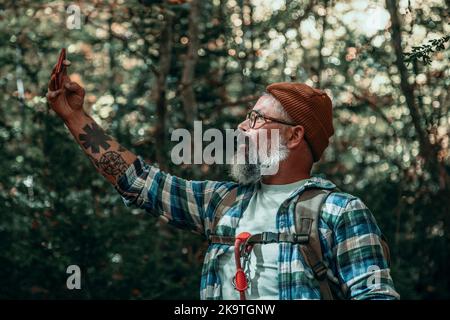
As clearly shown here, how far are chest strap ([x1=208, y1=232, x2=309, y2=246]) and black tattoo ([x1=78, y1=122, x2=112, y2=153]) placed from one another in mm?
699

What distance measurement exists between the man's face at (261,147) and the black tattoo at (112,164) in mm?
478

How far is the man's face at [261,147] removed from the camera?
3959 mm

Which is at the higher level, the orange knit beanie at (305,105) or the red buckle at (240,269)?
the orange knit beanie at (305,105)

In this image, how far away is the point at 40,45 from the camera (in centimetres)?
990

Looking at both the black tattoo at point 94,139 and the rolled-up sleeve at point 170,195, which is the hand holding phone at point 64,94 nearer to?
the black tattoo at point 94,139

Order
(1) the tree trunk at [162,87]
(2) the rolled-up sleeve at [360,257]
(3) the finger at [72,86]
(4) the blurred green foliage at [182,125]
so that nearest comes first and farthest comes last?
(2) the rolled-up sleeve at [360,257] → (3) the finger at [72,86] → (4) the blurred green foliage at [182,125] → (1) the tree trunk at [162,87]

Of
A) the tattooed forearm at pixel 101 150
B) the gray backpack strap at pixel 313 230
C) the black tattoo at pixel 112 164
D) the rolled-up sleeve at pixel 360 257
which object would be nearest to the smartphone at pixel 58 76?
the tattooed forearm at pixel 101 150

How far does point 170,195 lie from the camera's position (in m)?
4.00

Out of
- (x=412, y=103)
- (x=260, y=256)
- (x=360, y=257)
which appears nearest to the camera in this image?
(x=360, y=257)

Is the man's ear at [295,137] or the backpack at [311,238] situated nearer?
the backpack at [311,238]

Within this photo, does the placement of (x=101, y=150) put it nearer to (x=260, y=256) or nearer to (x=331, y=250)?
(x=260, y=256)

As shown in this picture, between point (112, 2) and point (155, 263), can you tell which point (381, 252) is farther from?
point (112, 2)

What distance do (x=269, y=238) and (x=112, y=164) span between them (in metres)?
0.81

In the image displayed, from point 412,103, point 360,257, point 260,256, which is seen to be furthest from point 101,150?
point 412,103
